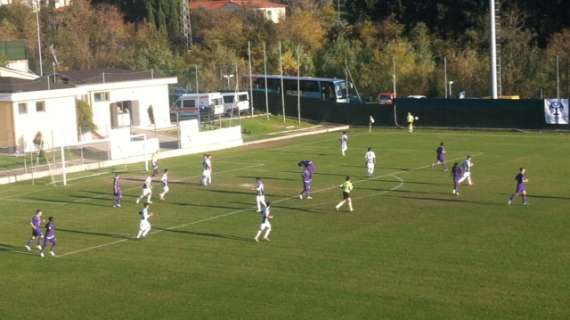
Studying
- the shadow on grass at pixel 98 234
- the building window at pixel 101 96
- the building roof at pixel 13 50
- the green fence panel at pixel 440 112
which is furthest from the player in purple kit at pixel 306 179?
the building roof at pixel 13 50

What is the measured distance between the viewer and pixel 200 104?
73.3 metres

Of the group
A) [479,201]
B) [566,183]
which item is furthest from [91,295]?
[566,183]

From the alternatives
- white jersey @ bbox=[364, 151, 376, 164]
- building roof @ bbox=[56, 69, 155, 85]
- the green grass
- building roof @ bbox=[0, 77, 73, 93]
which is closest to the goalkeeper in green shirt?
the green grass

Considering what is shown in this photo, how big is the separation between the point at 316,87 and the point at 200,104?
13070 millimetres

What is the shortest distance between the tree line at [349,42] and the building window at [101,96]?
54.9 ft

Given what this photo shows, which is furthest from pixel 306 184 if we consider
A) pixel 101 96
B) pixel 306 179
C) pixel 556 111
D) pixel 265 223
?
pixel 101 96

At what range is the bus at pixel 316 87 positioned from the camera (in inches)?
3135

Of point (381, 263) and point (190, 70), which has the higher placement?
point (190, 70)

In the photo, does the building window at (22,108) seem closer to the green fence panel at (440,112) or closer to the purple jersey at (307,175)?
the purple jersey at (307,175)

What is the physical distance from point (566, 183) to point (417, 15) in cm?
5596

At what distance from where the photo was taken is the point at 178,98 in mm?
76125

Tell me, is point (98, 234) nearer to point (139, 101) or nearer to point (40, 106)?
point (40, 106)

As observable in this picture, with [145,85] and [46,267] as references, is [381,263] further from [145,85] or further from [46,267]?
[145,85]

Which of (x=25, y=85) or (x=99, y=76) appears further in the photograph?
(x=99, y=76)
